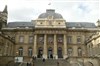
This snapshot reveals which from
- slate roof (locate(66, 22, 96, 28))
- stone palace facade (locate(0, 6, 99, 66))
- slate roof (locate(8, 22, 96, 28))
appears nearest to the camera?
stone palace facade (locate(0, 6, 99, 66))

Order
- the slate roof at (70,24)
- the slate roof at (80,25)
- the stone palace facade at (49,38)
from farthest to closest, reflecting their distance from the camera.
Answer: the slate roof at (70,24) → the slate roof at (80,25) → the stone palace facade at (49,38)

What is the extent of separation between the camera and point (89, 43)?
53.6 metres

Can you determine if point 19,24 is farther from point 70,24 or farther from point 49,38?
point 70,24

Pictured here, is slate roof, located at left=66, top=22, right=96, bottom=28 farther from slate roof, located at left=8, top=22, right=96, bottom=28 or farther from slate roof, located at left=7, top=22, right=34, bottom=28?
slate roof, located at left=7, top=22, right=34, bottom=28

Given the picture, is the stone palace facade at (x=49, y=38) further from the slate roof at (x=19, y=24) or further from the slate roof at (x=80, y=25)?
the slate roof at (x=19, y=24)

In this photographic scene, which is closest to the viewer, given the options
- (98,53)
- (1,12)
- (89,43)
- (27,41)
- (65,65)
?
(65,65)

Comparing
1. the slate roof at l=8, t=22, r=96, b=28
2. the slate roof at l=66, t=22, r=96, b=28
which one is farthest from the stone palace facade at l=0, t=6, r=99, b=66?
the slate roof at l=8, t=22, r=96, b=28

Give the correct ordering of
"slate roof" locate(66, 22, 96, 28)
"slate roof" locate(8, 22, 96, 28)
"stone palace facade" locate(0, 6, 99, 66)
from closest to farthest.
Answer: "stone palace facade" locate(0, 6, 99, 66)
"slate roof" locate(66, 22, 96, 28)
"slate roof" locate(8, 22, 96, 28)

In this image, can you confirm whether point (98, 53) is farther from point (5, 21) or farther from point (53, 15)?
point (5, 21)

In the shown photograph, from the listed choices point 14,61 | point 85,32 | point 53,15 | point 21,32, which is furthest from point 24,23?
point 14,61

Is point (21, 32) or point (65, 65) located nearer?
point (65, 65)

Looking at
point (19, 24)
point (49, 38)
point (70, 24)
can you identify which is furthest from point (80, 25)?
point (19, 24)

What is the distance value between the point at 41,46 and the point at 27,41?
4431 millimetres

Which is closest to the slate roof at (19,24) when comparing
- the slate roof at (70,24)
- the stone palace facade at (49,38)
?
the slate roof at (70,24)
